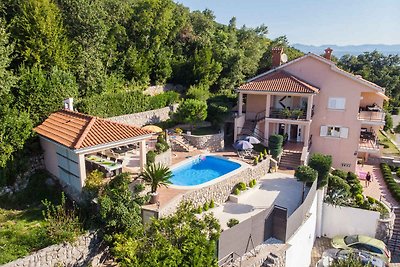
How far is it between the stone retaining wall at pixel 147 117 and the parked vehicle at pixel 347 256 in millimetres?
22709

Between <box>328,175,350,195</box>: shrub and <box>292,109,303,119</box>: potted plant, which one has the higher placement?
<box>292,109,303,119</box>: potted plant

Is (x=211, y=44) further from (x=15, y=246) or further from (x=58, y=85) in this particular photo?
(x=15, y=246)

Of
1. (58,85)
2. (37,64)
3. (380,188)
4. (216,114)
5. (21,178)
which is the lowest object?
(380,188)

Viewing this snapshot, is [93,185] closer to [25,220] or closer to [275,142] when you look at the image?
[25,220]

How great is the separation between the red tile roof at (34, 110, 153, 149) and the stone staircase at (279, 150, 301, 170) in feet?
52.0

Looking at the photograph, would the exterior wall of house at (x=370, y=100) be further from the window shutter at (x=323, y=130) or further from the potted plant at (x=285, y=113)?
the potted plant at (x=285, y=113)

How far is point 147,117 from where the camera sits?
36.9 meters

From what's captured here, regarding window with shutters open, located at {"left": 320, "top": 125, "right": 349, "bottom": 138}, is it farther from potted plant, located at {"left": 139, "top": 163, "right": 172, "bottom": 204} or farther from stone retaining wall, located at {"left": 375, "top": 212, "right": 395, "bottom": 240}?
potted plant, located at {"left": 139, "top": 163, "right": 172, "bottom": 204}

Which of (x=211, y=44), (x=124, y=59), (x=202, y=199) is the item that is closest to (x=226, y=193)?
(x=202, y=199)

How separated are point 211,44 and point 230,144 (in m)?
24.0

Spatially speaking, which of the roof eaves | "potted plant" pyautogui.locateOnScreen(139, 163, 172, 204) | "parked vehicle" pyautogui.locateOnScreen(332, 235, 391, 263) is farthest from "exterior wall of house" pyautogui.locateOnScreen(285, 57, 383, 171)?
the roof eaves

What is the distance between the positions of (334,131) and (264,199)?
15.5 meters

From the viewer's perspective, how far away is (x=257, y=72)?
61688 mm

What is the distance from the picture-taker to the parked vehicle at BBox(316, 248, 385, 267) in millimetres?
22859
